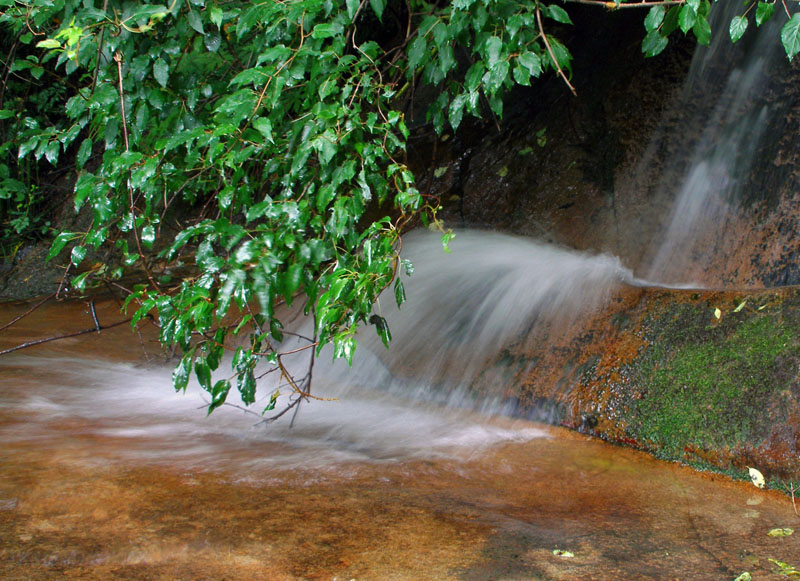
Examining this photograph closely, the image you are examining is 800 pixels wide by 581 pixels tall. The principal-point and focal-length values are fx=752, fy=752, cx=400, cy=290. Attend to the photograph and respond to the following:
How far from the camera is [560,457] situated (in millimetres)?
2787

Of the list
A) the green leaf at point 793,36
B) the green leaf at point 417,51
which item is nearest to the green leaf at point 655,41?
the green leaf at point 793,36

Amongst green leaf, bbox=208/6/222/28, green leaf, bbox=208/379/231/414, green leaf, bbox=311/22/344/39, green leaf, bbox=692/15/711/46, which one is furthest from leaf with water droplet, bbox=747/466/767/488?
green leaf, bbox=208/6/222/28

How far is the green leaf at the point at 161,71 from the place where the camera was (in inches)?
106

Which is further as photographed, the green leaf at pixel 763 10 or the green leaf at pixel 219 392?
the green leaf at pixel 219 392

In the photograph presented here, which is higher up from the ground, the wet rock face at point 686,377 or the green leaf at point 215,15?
the green leaf at point 215,15

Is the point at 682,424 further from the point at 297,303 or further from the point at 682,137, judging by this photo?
the point at 297,303

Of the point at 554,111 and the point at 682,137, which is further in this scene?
the point at 554,111

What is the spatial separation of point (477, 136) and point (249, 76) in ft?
9.67

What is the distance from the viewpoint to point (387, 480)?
8.33 feet

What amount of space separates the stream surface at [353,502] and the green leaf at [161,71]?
→ 4.48 ft

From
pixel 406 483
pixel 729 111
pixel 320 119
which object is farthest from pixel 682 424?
pixel 729 111

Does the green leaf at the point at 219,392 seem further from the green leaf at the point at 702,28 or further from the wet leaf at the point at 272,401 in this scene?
the green leaf at the point at 702,28

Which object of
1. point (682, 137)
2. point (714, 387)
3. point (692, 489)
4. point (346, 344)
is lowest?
point (692, 489)

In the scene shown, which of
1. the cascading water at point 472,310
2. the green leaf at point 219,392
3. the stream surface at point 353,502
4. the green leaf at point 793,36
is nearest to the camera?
the stream surface at point 353,502
